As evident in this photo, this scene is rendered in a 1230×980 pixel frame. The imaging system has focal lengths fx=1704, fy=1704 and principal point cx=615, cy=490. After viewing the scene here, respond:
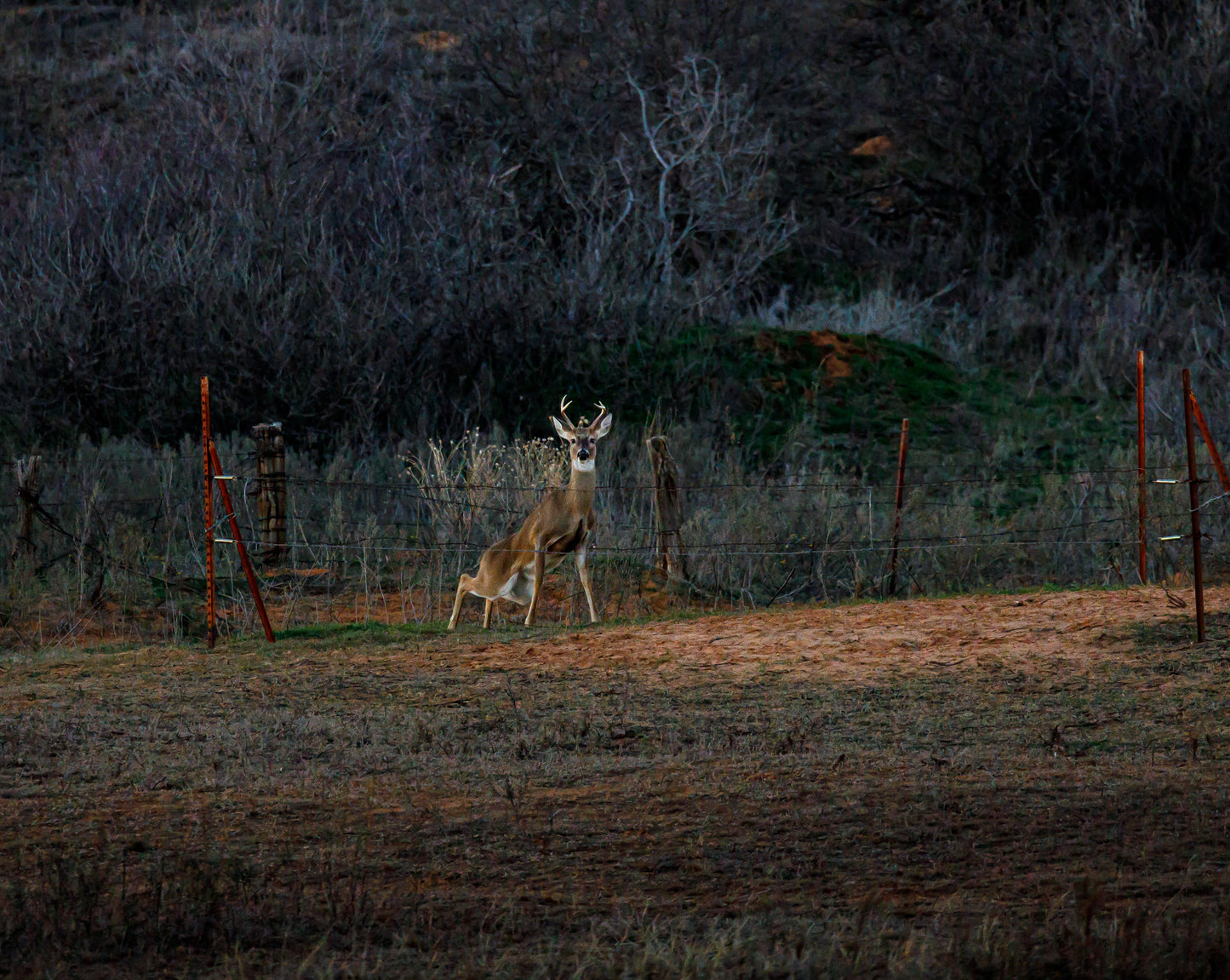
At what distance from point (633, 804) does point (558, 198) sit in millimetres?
20078

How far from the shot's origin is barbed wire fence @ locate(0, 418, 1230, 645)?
44.1 ft

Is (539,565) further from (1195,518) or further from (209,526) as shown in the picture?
(1195,518)

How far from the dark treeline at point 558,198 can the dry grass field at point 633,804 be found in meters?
8.32

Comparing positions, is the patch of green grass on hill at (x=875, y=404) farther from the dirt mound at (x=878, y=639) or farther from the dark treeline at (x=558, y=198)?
the dirt mound at (x=878, y=639)

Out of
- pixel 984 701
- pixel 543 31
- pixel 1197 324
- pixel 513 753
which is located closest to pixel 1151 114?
pixel 1197 324

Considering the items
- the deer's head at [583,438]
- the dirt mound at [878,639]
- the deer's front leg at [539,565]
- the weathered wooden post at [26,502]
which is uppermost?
the deer's head at [583,438]

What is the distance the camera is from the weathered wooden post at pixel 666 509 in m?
13.7

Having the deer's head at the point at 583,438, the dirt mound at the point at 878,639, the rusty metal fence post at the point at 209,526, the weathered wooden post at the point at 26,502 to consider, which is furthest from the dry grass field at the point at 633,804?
the weathered wooden post at the point at 26,502

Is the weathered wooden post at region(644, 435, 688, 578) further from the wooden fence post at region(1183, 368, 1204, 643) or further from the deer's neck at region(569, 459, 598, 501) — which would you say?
the wooden fence post at region(1183, 368, 1204, 643)

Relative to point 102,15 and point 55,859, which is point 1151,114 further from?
point 55,859

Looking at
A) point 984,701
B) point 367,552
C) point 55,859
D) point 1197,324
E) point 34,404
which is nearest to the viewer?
point 55,859

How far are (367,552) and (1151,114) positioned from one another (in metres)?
18.7

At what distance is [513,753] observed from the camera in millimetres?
8500

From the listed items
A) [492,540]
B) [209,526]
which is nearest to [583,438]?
[492,540]
